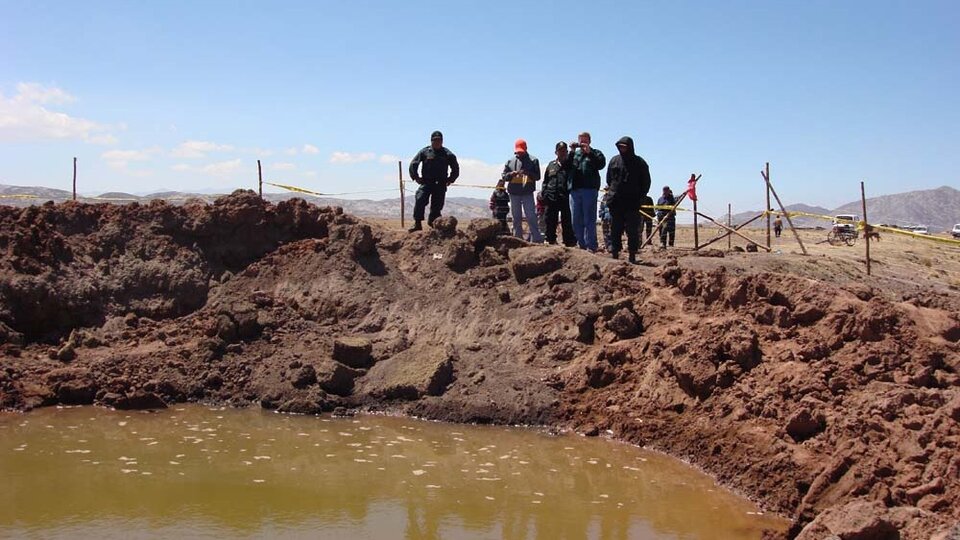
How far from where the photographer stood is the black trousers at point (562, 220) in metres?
13.1

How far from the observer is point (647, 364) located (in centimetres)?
952

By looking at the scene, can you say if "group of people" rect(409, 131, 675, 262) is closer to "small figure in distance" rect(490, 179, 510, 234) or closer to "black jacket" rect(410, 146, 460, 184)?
"black jacket" rect(410, 146, 460, 184)

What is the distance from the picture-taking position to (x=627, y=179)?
1158 centimetres

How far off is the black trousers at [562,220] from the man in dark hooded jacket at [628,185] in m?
1.28

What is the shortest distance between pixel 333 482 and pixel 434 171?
20.2 ft

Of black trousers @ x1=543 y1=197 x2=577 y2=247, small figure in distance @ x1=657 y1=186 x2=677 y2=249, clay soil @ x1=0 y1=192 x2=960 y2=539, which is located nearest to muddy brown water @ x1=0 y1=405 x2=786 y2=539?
clay soil @ x1=0 y1=192 x2=960 y2=539

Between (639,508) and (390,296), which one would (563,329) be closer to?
(390,296)

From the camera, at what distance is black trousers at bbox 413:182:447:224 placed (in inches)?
507

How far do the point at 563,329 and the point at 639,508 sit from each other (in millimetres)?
3615

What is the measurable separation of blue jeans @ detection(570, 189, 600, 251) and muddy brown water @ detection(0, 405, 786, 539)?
14.0 ft

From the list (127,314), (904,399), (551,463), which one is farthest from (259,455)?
Answer: (904,399)

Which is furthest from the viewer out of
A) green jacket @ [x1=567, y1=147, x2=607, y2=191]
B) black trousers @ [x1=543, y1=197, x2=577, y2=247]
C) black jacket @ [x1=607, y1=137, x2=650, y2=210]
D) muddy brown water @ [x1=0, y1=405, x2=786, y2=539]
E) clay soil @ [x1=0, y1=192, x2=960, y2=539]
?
black trousers @ [x1=543, y1=197, x2=577, y2=247]

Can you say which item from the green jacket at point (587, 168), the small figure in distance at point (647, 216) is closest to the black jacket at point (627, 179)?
the green jacket at point (587, 168)

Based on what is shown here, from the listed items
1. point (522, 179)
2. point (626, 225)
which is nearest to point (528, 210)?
point (522, 179)
